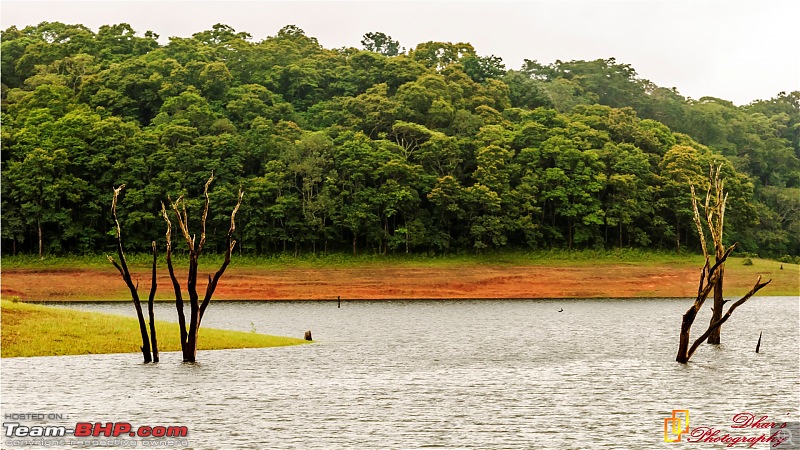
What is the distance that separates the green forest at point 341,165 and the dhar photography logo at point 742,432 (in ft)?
257

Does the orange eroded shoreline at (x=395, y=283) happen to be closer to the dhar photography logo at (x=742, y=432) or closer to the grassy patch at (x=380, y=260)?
the grassy patch at (x=380, y=260)

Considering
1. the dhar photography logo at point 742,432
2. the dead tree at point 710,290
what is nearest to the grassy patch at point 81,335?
the dead tree at point 710,290

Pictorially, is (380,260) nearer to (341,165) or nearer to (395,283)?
(395,283)

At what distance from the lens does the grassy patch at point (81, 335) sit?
4075 cm

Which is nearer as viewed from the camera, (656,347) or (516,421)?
(516,421)

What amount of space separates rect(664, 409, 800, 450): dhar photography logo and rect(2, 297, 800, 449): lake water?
30cm

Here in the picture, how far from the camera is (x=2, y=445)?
23.9 m

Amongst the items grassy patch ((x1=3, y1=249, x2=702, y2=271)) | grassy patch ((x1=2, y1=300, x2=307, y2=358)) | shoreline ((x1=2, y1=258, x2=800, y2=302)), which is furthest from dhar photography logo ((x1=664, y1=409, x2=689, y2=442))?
grassy patch ((x1=3, y1=249, x2=702, y2=271))

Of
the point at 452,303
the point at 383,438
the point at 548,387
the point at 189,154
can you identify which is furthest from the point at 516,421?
the point at 189,154

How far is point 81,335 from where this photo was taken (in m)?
43.1

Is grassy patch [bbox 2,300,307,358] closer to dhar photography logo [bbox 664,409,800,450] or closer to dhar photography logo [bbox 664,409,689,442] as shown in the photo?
dhar photography logo [bbox 664,409,689,442]

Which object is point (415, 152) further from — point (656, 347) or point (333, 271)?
point (656, 347)

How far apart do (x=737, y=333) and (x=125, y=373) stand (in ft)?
122

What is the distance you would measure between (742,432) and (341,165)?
90.8m
